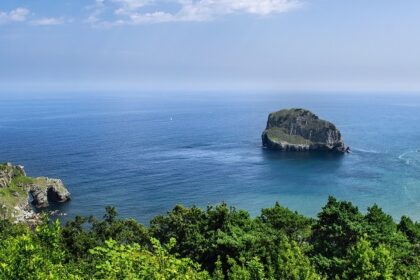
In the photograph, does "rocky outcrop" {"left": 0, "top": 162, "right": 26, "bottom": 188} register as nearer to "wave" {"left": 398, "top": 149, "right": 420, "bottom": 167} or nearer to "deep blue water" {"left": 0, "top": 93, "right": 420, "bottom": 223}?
"deep blue water" {"left": 0, "top": 93, "right": 420, "bottom": 223}

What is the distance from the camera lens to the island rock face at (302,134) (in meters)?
169

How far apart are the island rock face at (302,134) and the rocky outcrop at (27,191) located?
308 feet

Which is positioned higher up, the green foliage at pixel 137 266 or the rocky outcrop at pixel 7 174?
the green foliage at pixel 137 266

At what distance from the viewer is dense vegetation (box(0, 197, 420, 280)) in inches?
721

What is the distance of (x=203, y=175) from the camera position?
134 m

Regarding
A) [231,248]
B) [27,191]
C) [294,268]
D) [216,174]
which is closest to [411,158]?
[216,174]

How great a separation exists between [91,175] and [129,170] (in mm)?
13149

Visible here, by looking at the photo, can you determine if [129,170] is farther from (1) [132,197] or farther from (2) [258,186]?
(2) [258,186]

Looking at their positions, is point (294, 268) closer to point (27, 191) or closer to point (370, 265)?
point (370, 265)

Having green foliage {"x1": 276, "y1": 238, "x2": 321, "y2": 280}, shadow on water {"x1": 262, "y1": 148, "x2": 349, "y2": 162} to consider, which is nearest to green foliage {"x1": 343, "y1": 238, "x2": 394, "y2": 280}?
green foliage {"x1": 276, "y1": 238, "x2": 321, "y2": 280}

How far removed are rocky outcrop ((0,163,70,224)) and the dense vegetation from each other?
3782 cm

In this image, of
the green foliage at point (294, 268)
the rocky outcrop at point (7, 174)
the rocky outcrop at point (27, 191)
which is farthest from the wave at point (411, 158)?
the green foliage at point (294, 268)

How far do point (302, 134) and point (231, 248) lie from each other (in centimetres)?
13926

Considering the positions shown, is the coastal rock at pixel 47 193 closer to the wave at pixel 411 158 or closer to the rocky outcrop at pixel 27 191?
the rocky outcrop at pixel 27 191
